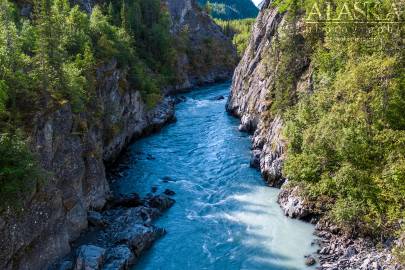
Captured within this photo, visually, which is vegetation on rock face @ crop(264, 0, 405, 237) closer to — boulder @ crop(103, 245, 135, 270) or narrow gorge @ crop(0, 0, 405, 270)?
narrow gorge @ crop(0, 0, 405, 270)

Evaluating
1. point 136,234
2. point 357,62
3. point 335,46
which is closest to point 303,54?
point 335,46

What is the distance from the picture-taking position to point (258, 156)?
4497cm

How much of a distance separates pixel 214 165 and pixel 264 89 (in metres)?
15.2

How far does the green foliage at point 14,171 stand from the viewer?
72.8 ft

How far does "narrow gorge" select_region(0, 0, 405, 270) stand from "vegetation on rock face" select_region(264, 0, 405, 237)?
0.36 ft

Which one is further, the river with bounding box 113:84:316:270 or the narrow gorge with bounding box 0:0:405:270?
the river with bounding box 113:84:316:270

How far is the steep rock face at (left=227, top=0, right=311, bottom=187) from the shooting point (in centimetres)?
4159

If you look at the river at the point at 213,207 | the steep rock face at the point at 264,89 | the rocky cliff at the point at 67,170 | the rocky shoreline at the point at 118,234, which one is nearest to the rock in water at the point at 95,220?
the rocky shoreline at the point at 118,234

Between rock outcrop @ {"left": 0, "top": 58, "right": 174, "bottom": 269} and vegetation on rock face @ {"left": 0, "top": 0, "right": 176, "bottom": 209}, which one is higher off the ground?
vegetation on rock face @ {"left": 0, "top": 0, "right": 176, "bottom": 209}

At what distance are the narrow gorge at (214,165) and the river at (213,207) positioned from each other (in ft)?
0.50

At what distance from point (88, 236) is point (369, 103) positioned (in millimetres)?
24581

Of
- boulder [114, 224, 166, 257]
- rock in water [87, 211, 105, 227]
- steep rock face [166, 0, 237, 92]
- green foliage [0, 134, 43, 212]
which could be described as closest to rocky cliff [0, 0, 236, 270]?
rock in water [87, 211, 105, 227]

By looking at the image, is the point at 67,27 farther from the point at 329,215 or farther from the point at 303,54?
the point at 329,215

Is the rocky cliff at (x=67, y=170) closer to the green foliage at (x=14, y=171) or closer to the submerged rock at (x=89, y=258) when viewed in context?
the green foliage at (x=14, y=171)
